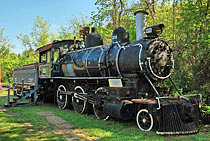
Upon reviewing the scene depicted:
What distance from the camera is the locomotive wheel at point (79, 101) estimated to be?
26.7 feet

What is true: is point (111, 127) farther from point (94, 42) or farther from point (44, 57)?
point (44, 57)

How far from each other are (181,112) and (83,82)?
451 cm

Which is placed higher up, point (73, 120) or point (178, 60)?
point (178, 60)

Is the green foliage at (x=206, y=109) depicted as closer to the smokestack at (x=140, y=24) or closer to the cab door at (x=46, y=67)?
the smokestack at (x=140, y=24)

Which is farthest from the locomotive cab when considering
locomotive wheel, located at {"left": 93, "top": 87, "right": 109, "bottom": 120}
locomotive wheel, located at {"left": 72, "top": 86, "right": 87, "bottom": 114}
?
locomotive wheel, located at {"left": 93, "top": 87, "right": 109, "bottom": 120}

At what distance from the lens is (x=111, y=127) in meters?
5.95

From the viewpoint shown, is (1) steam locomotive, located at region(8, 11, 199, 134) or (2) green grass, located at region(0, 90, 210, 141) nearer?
(2) green grass, located at region(0, 90, 210, 141)

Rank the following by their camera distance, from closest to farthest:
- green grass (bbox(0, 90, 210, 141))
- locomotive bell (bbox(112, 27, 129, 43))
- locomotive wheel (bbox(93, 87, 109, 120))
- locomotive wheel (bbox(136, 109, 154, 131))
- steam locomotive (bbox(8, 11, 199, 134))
Result: green grass (bbox(0, 90, 210, 141))
steam locomotive (bbox(8, 11, 199, 134))
locomotive wheel (bbox(136, 109, 154, 131))
locomotive wheel (bbox(93, 87, 109, 120))
locomotive bell (bbox(112, 27, 129, 43))

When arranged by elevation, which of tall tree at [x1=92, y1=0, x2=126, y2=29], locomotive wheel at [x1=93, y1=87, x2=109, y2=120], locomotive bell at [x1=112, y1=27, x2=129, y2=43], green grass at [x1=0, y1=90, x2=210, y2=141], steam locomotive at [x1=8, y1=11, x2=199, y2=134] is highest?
tall tree at [x1=92, y1=0, x2=126, y2=29]

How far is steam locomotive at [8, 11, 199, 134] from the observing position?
5117mm

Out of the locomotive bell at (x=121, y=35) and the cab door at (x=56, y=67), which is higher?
the locomotive bell at (x=121, y=35)

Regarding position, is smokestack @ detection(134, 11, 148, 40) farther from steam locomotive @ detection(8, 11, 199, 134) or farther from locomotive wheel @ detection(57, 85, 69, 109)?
locomotive wheel @ detection(57, 85, 69, 109)

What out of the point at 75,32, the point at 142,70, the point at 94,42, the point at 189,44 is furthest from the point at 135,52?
the point at 75,32

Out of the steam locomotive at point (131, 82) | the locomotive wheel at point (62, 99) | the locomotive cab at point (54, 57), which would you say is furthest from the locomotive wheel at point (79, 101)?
the locomotive cab at point (54, 57)
